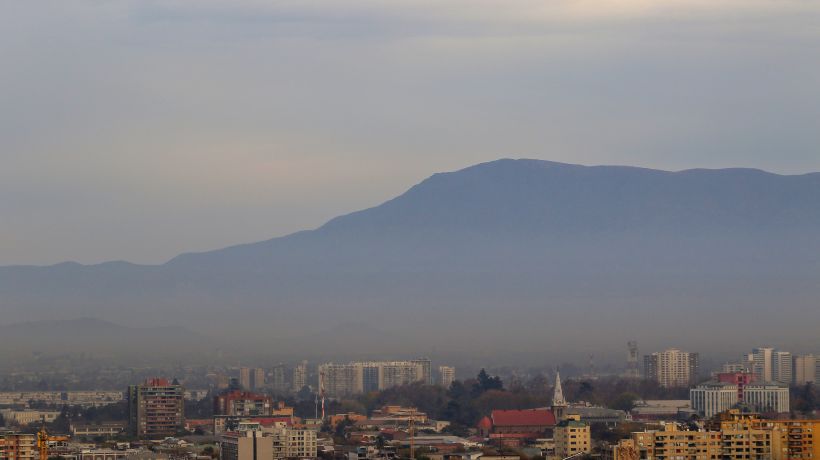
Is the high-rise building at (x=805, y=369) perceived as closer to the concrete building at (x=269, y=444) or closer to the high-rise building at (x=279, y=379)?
the high-rise building at (x=279, y=379)

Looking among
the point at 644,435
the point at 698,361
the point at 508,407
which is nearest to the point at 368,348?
the point at 698,361

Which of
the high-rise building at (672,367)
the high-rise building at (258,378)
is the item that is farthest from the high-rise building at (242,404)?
the high-rise building at (672,367)

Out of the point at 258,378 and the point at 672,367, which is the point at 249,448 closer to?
the point at 258,378

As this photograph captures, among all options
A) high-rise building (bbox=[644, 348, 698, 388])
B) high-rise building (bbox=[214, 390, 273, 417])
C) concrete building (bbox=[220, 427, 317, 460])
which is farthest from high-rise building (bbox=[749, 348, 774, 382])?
concrete building (bbox=[220, 427, 317, 460])

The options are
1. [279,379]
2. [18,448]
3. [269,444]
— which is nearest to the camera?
[18,448]

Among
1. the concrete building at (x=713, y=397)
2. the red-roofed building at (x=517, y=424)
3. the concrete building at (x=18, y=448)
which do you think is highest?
the concrete building at (x=18, y=448)

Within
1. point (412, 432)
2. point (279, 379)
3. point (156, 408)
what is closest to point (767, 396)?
point (412, 432)
